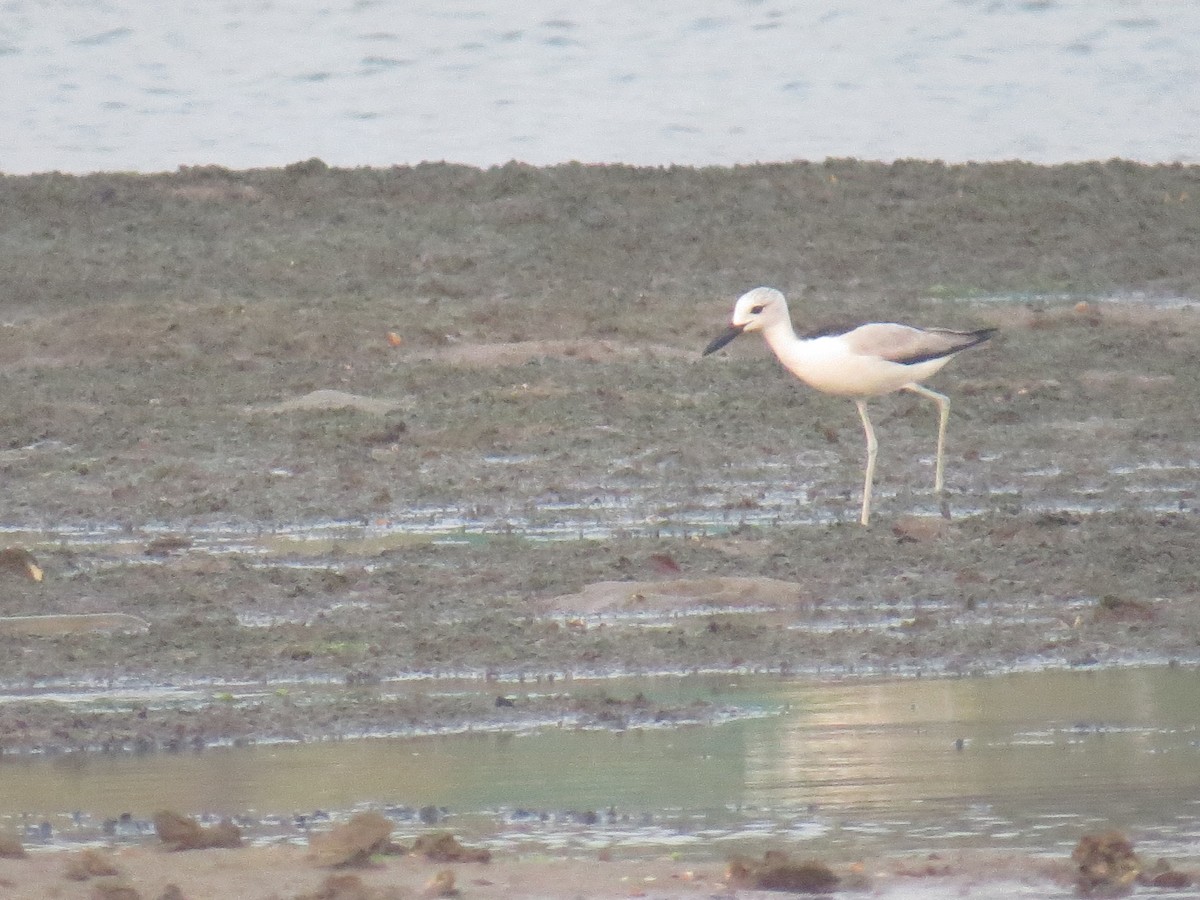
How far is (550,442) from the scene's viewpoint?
38.2 ft

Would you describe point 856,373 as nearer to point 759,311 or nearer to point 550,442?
point 759,311

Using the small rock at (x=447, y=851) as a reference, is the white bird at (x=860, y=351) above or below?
above

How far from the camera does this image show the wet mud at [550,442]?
762cm

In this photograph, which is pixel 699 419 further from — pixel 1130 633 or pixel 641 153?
pixel 641 153

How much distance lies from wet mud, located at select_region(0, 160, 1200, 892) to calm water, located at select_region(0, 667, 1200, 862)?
0.27 metres

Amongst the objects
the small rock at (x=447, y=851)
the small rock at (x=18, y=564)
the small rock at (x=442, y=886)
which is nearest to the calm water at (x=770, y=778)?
the small rock at (x=447, y=851)

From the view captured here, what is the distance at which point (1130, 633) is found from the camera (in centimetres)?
780

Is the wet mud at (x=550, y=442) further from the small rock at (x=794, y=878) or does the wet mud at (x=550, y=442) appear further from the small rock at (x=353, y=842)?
the small rock at (x=794, y=878)

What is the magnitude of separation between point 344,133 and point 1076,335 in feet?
36.3

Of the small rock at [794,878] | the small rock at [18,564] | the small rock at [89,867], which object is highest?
the small rock at [18,564]

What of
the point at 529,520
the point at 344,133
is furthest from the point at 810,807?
the point at 344,133

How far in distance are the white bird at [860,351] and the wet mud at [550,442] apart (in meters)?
0.42

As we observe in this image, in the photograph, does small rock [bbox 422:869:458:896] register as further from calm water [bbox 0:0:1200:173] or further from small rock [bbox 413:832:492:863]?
calm water [bbox 0:0:1200:173]

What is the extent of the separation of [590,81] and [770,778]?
2031cm
